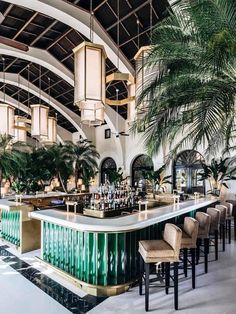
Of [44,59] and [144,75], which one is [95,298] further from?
[44,59]

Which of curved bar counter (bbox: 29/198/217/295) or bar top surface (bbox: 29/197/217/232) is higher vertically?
bar top surface (bbox: 29/197/217/232)

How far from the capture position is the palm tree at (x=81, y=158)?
15.8m

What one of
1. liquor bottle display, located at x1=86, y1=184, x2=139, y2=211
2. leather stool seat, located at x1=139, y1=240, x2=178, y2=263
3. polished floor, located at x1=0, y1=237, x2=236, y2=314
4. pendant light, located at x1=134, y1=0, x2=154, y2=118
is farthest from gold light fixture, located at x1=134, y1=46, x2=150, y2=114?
polished floor, located at x1=0, y1=237, x2=236, y2=314

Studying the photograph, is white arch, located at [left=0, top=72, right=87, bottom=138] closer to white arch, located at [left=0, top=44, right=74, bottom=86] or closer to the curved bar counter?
white arch, located at [left=0, top=44, right=74, bottom=86]

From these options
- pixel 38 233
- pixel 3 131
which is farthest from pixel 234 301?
pixel 3 131

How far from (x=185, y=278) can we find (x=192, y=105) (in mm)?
2871

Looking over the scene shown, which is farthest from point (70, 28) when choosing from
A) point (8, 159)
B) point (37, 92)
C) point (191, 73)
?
point (191, 73)

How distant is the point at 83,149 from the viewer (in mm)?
15969

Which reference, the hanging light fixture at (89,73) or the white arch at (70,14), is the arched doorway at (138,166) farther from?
the hanging light fixture at (89,73)

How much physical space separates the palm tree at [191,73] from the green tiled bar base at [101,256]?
1.58 metres

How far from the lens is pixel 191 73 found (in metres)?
3.88

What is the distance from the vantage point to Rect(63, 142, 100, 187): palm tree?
51.8ft

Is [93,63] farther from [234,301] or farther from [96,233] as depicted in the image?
[234,301]

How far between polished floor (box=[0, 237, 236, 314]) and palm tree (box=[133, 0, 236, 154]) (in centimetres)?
221
